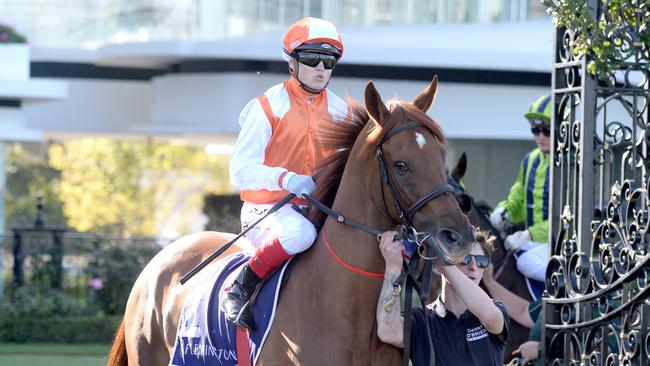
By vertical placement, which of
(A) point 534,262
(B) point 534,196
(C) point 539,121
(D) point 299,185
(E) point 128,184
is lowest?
(E) point 128,184

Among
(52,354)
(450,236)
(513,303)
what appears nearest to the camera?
(450,236)

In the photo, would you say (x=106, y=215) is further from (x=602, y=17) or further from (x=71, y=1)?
(x=602, y=17)

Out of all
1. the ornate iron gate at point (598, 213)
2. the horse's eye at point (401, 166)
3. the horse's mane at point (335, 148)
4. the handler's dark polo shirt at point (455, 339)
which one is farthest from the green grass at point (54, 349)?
the horse's eye at point (401, 166)

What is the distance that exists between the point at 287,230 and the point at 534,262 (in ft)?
9.01

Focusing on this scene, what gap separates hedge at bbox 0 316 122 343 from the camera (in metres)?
11.8

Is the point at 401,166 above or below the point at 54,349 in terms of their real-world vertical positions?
above

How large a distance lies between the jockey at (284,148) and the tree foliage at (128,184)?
2232 cm

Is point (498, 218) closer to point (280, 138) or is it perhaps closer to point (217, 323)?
point (280, 138)

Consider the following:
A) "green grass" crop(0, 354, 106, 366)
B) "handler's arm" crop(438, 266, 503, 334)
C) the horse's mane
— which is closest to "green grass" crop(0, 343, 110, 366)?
"green grass" crop(0, 354, 106, 366)

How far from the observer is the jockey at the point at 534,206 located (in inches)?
265

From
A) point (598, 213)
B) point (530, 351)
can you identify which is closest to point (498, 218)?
point (530, 351)

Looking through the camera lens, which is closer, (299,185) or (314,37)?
(299,185)

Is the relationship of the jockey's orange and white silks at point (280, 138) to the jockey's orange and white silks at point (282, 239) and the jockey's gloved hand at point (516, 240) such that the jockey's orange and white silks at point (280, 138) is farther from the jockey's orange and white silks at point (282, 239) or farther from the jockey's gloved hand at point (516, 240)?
the jockey's gloved hand at point (516, 240)

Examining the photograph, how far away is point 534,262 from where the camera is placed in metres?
6.68
